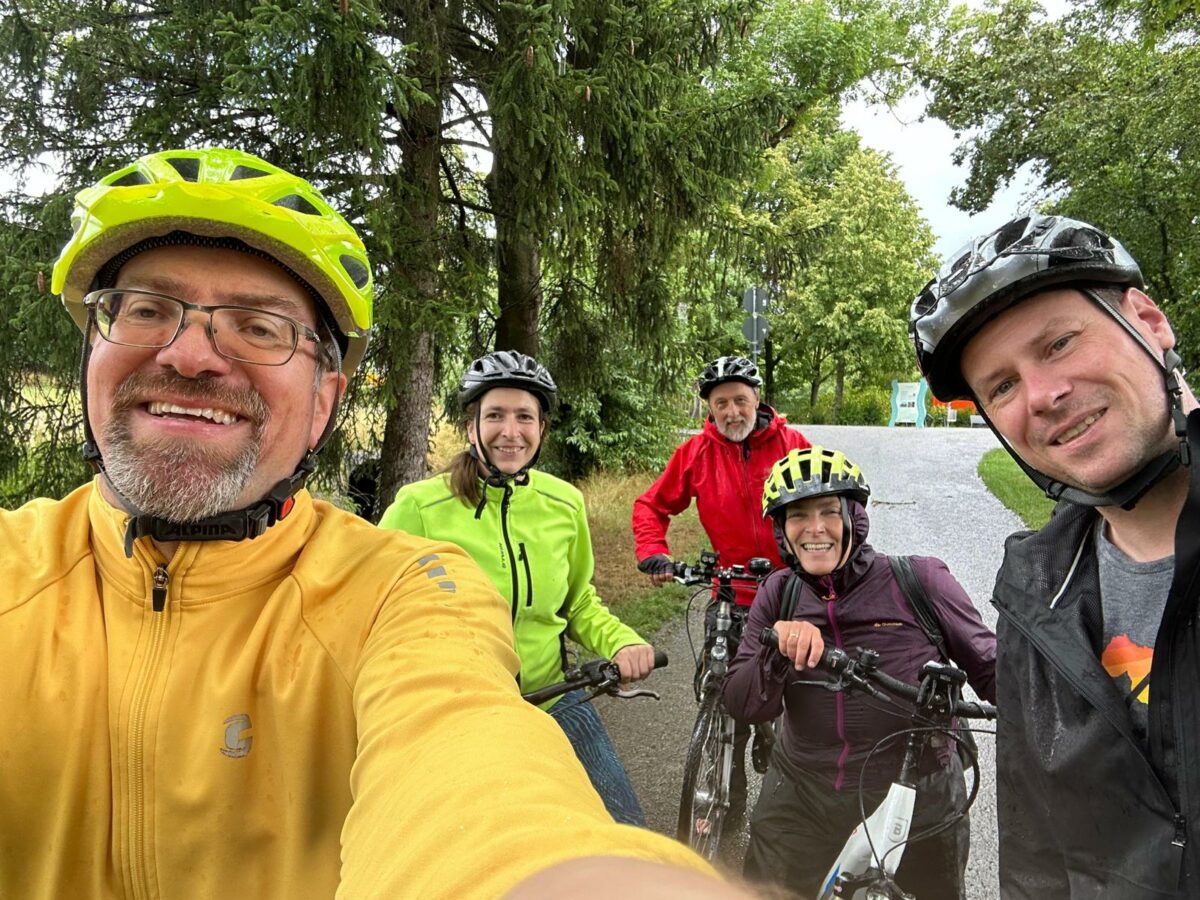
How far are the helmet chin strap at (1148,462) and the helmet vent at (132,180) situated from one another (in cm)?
224

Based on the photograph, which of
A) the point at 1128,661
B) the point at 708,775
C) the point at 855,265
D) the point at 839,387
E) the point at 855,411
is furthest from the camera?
the point at 855,411

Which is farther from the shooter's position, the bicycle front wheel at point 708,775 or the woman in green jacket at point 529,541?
the bicycle front wheel at point 708,775

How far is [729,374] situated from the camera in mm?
4543

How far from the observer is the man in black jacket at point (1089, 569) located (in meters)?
1.38

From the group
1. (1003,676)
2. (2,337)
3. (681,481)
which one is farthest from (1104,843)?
(2,337)

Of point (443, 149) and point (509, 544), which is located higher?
point (443, 149)

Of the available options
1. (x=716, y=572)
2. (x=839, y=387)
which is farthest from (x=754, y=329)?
(x=839, y=387)

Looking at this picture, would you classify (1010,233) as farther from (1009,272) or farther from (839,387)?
(839,387)

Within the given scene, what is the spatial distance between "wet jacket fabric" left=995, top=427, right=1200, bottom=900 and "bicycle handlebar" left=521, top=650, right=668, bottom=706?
1.28 metres

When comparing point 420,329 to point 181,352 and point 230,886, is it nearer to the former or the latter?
point 181,352

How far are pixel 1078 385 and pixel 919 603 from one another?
1245 mm

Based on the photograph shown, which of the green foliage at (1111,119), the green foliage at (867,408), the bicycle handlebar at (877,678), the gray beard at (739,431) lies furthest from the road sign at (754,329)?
the green foliage at (867,408)

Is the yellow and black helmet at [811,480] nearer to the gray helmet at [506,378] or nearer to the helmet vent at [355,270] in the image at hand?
the gray helmet at [506,378]

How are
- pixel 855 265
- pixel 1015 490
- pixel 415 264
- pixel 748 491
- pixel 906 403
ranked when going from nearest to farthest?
1. pixel 748 491
2. pixel 415 264
3. pixel 1015 490
4. pixel 906 403
5. pixel 855 265
